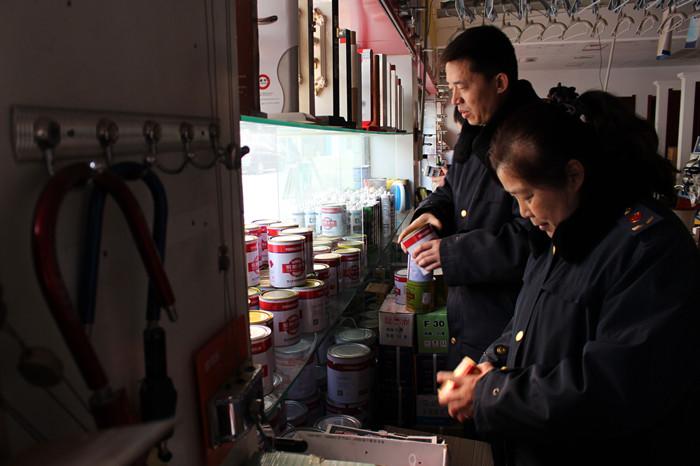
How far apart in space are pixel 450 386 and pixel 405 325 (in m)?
1.42

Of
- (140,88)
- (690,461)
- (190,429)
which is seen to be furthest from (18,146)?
(690,461)

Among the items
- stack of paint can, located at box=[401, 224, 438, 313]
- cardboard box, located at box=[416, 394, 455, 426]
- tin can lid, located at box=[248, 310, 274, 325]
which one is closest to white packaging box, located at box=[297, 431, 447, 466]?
tin can lid, located at box=[248, 310, 274, 325]

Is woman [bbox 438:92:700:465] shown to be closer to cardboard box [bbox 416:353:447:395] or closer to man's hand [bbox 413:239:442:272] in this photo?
man's hand [bbox 413:239:442:272]

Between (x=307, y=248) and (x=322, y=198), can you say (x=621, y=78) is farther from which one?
(x=307, y=248)

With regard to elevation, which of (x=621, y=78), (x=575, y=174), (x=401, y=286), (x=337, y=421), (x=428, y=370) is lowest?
(x=428, y=370)

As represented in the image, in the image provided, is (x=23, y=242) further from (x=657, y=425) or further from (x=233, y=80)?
(x=657, y=425)

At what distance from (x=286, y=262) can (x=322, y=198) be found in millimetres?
1471

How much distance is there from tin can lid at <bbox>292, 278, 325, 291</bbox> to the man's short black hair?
2.80 ft

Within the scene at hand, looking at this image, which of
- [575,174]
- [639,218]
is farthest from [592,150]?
[639,218]

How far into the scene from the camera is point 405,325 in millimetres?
2701

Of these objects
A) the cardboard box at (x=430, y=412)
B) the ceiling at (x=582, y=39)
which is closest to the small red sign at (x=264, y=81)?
the cardboard box at (x=430, y=412)

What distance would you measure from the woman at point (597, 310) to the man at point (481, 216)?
0.41 meters

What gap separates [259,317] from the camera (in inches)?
48.7

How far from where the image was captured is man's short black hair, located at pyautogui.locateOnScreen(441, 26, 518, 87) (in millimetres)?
1726
